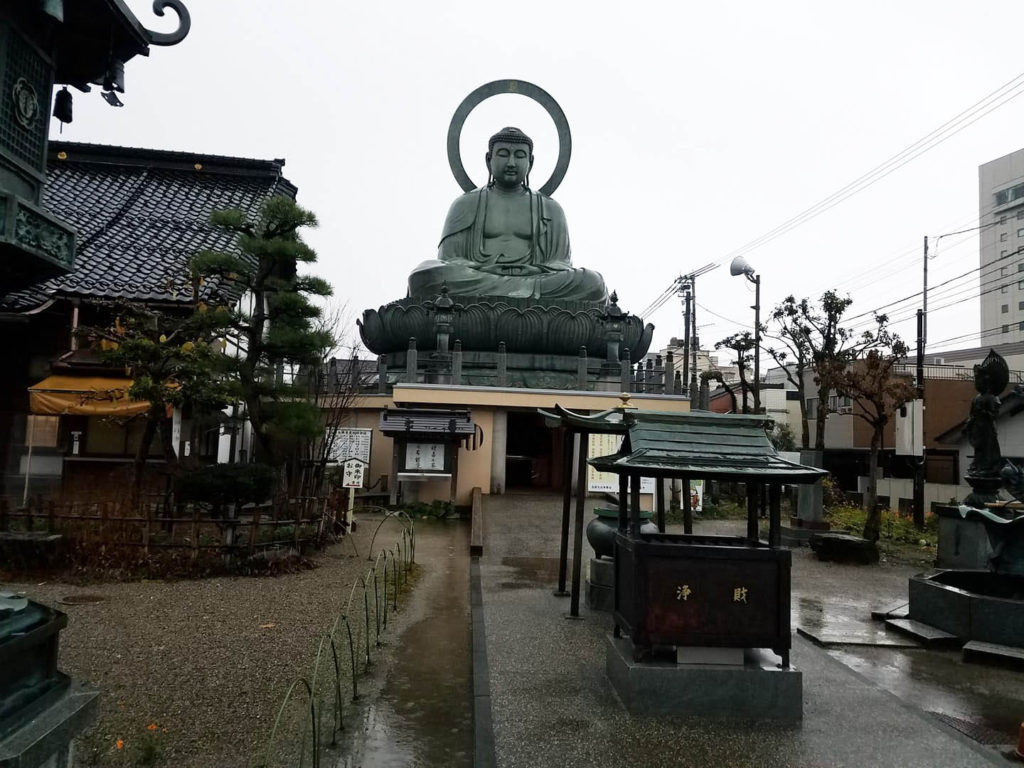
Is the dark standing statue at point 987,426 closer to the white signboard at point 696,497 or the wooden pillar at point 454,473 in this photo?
the white signboard at point 696,497

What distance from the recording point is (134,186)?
16047mm

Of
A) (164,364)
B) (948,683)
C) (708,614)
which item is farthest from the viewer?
(164,364)

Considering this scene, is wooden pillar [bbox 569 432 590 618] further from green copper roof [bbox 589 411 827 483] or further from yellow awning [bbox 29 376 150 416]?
yellow awning [bbox 29 376 150 416]

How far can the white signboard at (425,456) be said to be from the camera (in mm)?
13406

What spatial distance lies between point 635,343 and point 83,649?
14824 mm

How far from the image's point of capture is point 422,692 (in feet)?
16.1

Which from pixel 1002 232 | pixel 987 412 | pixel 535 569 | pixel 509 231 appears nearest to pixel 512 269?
pixel 509 231

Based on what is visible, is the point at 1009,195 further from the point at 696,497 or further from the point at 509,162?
the point at 696,497

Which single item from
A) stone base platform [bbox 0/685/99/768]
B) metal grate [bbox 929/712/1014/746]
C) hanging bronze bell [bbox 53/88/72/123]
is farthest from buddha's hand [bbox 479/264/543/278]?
stone base platform [bbox 0/685/99/768]

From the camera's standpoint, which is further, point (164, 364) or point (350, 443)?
point (350, 443)

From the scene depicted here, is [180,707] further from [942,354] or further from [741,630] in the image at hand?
[942,354]

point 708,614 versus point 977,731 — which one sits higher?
point 708,614

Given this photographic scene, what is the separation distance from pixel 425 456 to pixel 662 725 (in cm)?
959

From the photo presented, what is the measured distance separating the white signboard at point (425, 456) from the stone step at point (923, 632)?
8.35 meters
